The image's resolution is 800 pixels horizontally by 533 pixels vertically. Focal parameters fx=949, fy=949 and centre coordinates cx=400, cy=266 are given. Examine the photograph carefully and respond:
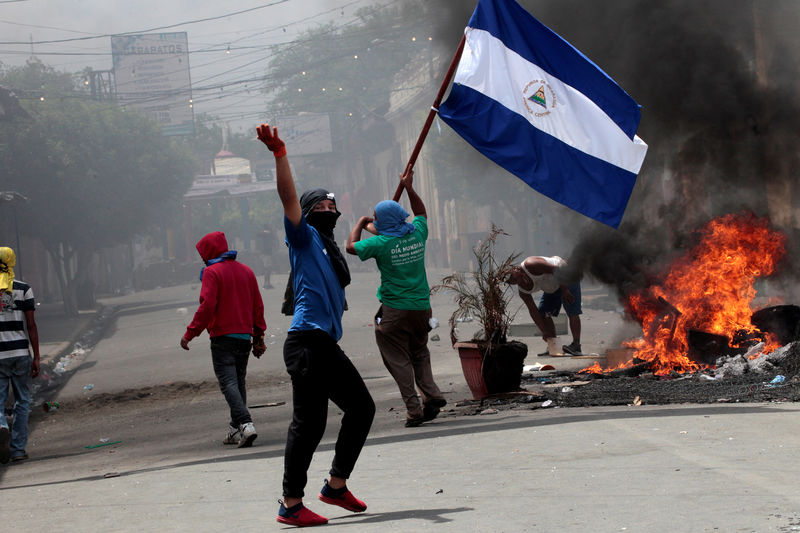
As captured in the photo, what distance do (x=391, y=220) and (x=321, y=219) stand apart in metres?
2.04

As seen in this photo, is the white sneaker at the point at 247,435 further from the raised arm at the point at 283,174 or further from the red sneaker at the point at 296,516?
the raised arm at the point at 283,174

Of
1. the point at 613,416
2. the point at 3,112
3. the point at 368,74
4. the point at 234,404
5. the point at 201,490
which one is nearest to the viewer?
the point at 201,490

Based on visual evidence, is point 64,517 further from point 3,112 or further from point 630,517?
point 3,112

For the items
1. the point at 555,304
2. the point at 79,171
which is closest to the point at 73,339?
the point at 555,304

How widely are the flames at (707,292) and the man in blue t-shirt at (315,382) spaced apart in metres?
4.99

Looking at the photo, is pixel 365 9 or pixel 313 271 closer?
pixel 313 271

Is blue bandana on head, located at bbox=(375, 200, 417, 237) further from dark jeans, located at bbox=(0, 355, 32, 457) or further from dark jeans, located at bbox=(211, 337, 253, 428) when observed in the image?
dark jeans, located at bbox=(0, 355, 32, 457)

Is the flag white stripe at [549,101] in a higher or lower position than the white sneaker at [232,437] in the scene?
higher

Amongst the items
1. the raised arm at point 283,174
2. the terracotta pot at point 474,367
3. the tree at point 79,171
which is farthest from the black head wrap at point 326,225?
the tree at point 79,171

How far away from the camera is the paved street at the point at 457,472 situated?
13.1 ft

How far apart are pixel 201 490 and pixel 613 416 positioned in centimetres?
284

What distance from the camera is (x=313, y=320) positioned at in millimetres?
4383

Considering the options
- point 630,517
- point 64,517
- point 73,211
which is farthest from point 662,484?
point 73,211

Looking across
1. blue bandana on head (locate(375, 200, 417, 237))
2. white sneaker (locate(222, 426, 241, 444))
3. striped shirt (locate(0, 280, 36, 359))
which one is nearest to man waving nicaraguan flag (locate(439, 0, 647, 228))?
blue bandana on head (locate(375, 200, 417, 237))
